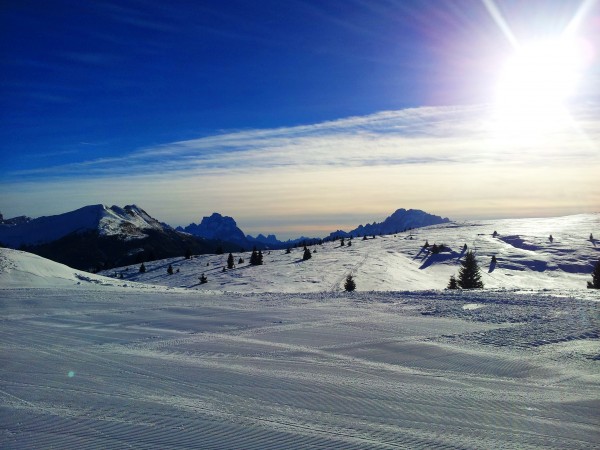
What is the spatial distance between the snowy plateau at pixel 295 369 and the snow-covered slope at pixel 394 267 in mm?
16065

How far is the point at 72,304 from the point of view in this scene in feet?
52.7

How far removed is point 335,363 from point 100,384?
4.45 m

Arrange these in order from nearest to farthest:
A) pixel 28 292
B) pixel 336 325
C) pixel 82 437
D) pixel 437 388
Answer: pixel 82 437 < pixel 437 388 < pixel 336 325 < pixel 28 292

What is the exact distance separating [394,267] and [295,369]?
3544 cm

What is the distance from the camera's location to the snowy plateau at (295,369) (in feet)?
20.1

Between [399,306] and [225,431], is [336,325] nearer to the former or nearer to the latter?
[399,306]

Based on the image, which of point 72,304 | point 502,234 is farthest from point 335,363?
point 502,234

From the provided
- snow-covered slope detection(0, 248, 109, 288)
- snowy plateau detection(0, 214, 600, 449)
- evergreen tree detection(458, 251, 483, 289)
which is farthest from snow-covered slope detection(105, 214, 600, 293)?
snowy plateau detection(0, 214, 600, 449)

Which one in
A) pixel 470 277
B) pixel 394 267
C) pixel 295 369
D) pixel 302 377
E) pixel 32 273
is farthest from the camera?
pixel 394 267

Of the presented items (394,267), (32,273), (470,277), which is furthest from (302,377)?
(394,267)

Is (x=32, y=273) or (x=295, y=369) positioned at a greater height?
(x=32, y=273)

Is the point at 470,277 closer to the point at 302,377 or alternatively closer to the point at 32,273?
the point at 302,377

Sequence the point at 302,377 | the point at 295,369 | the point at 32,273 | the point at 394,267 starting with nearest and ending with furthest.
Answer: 1. the point at 302,377
2. the point at 295,369
3. the point at 32,273
4. the point at 394,267

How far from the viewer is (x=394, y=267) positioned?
43.2m
